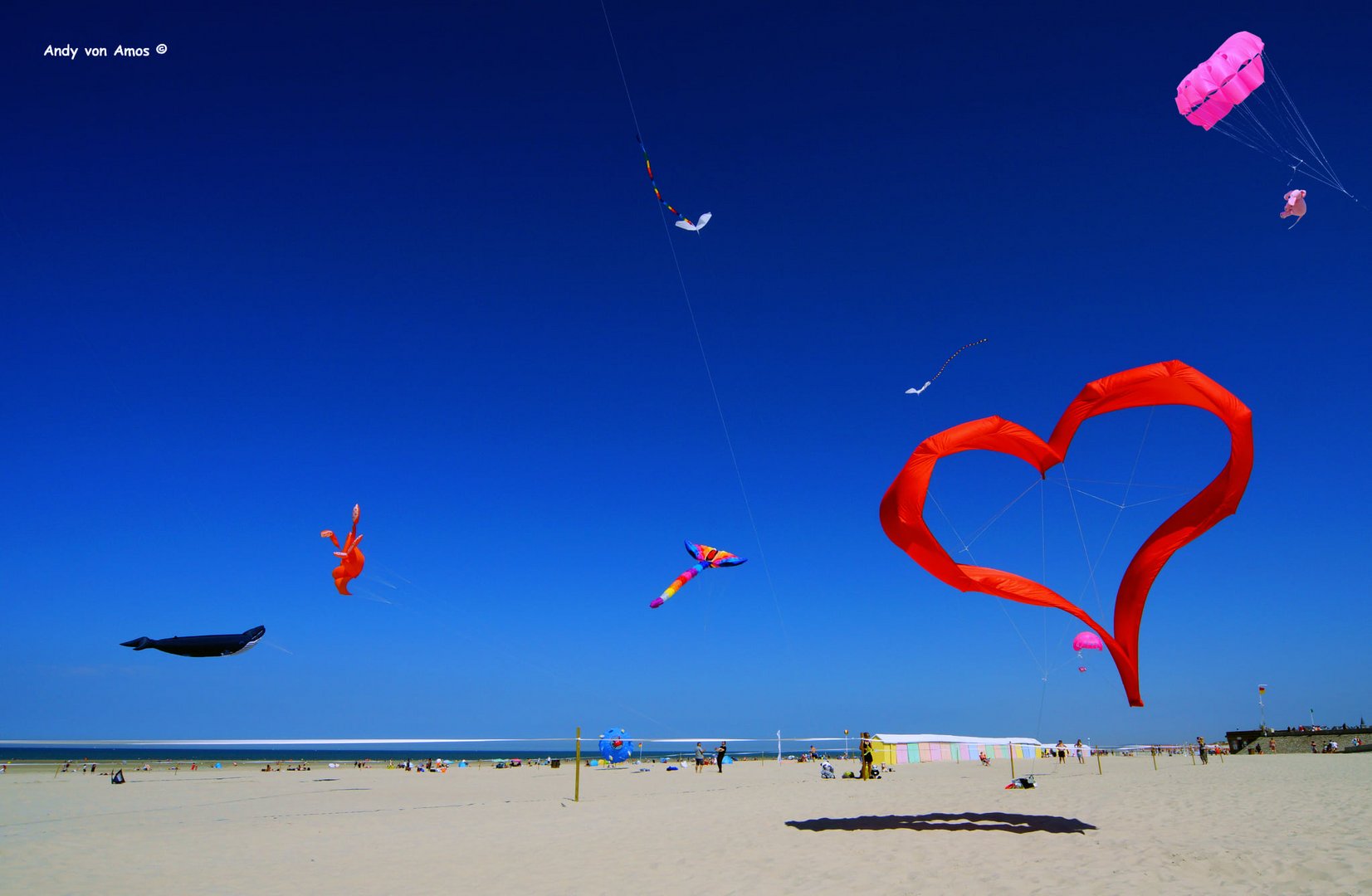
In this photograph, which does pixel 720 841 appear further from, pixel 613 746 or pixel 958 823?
pixel 613 746

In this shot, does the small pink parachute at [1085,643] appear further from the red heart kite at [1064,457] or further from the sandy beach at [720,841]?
the red heart kite at [1064,457]

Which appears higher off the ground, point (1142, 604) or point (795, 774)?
point (1142, 604)

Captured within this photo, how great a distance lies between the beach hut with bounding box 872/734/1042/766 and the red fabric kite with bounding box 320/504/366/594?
66.4ft

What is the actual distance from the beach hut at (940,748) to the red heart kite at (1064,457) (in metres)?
21.3

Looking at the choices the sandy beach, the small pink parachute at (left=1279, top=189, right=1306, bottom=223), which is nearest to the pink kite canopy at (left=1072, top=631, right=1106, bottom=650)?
the sandy beach

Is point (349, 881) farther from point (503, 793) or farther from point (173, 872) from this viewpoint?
point (503, 793)

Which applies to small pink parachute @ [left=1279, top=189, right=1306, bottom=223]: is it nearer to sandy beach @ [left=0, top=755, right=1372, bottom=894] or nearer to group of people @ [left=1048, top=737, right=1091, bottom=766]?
sandy beach @ [left=0, top=755, right=1372, bottom=894]

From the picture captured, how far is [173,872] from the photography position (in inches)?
335

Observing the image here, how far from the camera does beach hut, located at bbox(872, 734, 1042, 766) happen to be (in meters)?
32.8

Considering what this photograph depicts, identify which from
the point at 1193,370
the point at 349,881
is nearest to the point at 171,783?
the point at 349,881

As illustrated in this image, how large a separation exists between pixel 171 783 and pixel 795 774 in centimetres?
2081

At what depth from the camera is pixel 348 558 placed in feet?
66.8

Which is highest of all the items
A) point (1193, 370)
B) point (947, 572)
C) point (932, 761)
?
point (1193, 370)

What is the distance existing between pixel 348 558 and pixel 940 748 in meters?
28.6
